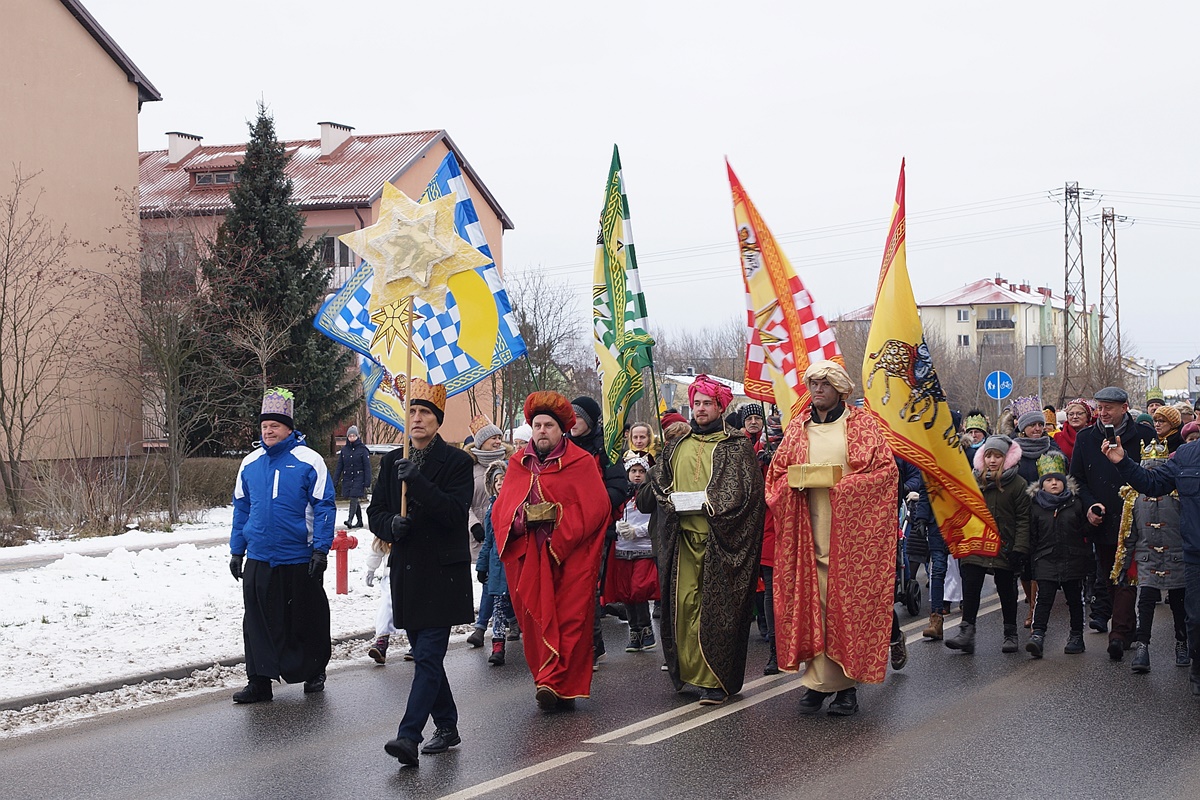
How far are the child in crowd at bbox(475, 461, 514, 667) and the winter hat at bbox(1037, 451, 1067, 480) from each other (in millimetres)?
4247

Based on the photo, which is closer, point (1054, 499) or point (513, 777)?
point (513, 777)

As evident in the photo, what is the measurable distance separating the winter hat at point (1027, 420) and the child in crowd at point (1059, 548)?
1.19m

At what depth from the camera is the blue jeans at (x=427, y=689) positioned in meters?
6.60

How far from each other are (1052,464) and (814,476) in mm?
3529

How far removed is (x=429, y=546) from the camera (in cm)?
695

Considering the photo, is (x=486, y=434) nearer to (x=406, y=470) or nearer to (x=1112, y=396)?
(x=406, y=470)

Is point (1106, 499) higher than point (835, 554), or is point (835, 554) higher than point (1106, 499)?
point (1106, 499)

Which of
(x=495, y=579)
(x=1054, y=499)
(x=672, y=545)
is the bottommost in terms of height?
(x=495, y=579)

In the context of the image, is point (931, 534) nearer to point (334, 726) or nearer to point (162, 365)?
point (334, 726)

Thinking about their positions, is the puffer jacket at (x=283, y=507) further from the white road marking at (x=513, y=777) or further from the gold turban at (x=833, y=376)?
the gold turban at (x=833, y=376)

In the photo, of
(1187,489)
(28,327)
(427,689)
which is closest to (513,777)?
(427,689)

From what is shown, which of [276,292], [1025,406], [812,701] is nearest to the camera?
[812,701]

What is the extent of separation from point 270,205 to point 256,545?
25219 millimetres

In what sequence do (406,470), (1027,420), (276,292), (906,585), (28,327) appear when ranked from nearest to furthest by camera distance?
(406,470) < (1027,420) < (906,585) < (28,327) < (276,292)
